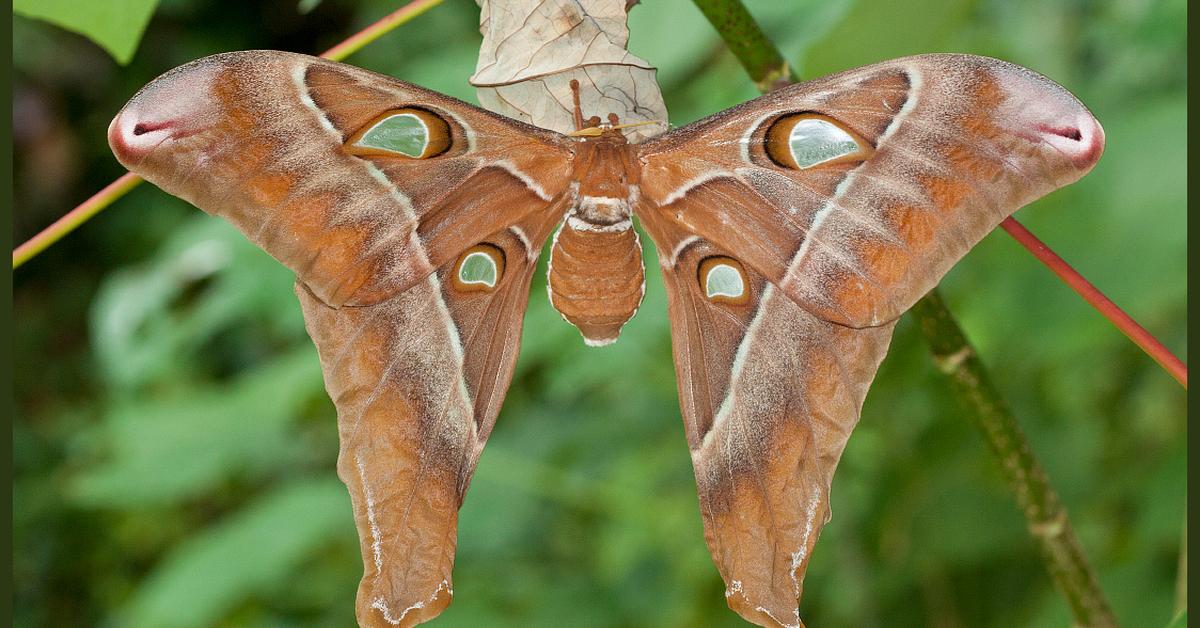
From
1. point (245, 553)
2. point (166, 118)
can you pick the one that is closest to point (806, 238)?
point (166, 118)

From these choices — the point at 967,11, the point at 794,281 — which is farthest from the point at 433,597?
the point at 967,11

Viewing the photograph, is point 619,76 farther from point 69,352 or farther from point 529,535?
point 69,352

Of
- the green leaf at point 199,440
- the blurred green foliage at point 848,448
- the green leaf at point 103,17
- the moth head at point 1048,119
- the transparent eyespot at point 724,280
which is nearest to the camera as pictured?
the moth head at point 1048,119

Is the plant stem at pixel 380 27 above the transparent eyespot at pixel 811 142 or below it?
above

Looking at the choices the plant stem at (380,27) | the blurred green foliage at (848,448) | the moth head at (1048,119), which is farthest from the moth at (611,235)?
the blurred green foliage at (848,448)

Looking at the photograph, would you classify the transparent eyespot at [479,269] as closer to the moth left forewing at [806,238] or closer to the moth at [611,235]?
the moth at [611,235]

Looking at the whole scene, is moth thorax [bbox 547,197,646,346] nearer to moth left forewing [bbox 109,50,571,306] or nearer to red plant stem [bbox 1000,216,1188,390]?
moth left forewing [bbox 109,50,571,306]

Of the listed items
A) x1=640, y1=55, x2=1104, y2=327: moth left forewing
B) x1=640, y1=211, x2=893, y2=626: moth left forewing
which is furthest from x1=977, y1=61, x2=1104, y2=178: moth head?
x1=640, y1=211, x2=893, y2=626: moth left forewing
